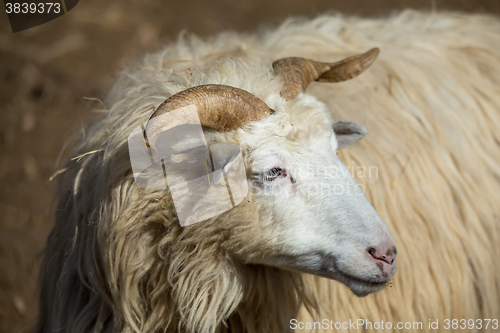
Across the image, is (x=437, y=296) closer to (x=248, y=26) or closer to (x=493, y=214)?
(x=493, y=214)

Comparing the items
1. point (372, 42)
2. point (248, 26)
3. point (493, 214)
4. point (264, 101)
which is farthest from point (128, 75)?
point (248, 26)

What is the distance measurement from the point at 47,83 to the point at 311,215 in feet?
15.0

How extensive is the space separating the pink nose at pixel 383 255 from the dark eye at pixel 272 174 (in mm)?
425

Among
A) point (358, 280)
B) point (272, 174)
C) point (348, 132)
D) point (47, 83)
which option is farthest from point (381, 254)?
point (47, 83)

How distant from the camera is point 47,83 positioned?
5172mm

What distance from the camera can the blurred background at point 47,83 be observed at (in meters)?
4.11

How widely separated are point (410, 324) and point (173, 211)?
58.4 inches

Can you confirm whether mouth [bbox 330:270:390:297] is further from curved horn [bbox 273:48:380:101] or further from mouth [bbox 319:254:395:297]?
curved horn [bbox 273:48:380:101]

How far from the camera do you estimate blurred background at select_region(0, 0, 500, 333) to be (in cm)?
411

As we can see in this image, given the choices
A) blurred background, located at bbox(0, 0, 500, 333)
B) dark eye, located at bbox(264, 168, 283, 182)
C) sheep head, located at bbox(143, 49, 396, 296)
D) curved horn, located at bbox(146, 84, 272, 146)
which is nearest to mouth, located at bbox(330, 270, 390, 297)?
sheep head, located at bbox(143, 49, 396, 296)

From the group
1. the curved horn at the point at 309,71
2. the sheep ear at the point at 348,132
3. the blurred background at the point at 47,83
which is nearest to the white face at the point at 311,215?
the curved horn at the point at 309,71

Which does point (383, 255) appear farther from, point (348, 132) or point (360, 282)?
point (348, 132)

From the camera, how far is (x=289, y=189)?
64.2 inches

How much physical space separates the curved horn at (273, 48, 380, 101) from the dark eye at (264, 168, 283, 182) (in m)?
0.38
